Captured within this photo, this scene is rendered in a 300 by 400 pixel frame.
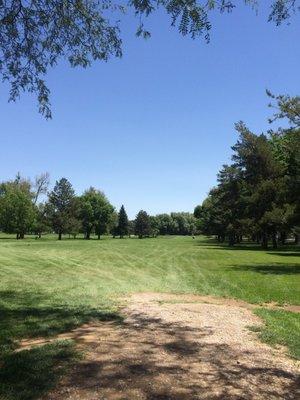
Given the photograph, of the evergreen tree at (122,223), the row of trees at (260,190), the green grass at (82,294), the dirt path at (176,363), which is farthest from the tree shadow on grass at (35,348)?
the evergreen tree at (122,223)

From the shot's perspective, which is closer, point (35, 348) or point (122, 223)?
point (35, 348)

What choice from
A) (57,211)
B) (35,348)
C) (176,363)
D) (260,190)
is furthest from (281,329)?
(57,211)

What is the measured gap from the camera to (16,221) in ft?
312

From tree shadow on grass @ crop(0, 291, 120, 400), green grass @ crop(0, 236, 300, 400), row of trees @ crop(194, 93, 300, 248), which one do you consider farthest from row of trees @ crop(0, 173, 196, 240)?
tree shadow on grass @ crop(0, 291, 120, 400)

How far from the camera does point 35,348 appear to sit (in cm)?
851

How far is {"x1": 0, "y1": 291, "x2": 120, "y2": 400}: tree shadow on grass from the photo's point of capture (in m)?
6.63

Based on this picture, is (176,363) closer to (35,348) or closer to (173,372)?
(173,372)

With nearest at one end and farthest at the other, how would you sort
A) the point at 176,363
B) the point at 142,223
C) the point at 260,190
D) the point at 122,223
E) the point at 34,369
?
the point at 34,369
the point at 176,363
the point at 260,190
the point at 122,223
the point at 142,223

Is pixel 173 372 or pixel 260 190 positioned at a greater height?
pixel 260 190

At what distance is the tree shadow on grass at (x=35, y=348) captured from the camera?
663cm

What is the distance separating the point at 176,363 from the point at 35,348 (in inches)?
97.4

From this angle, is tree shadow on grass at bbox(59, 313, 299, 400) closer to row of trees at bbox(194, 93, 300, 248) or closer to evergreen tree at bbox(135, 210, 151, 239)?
row of trees at bbox(194, 93, 300, 248)

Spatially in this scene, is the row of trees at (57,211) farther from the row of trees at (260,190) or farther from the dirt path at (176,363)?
the dirt path at (176,363)

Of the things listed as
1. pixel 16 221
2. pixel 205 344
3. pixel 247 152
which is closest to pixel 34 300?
pixel 205 344
